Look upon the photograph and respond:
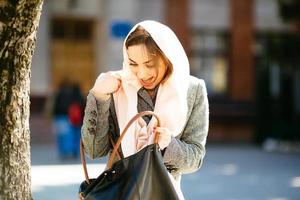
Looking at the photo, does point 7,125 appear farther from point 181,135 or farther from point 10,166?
point 181,135

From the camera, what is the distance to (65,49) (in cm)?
2195

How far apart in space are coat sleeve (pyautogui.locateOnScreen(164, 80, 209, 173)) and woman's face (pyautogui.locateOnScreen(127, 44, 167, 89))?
29 centimetres

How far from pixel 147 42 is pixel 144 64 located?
0.11 metres

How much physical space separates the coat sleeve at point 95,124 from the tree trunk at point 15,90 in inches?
26.5

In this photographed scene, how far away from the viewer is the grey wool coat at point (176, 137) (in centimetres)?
328

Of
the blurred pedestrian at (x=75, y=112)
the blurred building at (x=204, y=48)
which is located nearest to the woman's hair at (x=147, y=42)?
the blurred pedestrian at (x=75, y=112)

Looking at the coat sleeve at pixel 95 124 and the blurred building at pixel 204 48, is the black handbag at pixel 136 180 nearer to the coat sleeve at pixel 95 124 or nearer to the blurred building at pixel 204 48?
the coat sleeve at pixel 95 124

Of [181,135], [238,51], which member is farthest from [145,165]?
[238,51]

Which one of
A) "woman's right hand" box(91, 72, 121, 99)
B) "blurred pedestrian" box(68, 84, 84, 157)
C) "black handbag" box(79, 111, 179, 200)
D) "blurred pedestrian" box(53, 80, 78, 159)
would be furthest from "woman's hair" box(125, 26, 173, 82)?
"blurred pedestrian" box(53, 80, 78, 159)

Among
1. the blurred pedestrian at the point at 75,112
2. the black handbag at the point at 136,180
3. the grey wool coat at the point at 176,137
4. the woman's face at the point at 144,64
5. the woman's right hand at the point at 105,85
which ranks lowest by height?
the blurred pedestrian at the point at 75,112

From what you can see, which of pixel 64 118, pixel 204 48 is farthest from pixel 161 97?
pixel 204 48

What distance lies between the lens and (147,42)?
3.29 m

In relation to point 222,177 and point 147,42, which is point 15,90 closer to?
point 147,42

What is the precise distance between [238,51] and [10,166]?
65.7 ft
